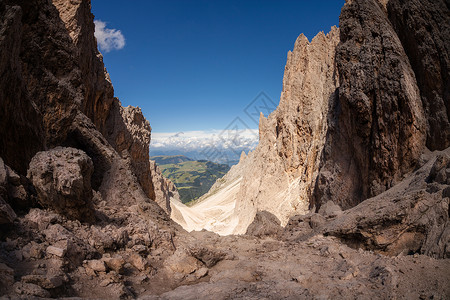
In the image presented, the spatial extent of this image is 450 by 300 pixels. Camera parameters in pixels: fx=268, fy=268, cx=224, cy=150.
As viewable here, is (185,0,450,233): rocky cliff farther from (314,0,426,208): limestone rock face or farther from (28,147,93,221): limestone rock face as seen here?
(28,147,93,221): limestone rock face

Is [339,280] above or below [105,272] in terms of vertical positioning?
below

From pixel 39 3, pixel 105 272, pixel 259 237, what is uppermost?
pixel 39 3

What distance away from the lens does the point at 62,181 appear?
19.3ft

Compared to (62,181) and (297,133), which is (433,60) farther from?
(297,133)

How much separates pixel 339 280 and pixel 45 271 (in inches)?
214

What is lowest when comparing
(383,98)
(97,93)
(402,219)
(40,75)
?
(402,219)

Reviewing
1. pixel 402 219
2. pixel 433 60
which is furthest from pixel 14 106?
pixel 433 60

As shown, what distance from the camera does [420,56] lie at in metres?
12.5

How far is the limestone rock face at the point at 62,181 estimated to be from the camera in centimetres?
586

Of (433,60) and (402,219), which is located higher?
(433,60)

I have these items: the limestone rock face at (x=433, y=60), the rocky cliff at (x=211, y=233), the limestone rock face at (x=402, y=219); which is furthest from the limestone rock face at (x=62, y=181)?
the limestone rock face at (x=433, y=60)

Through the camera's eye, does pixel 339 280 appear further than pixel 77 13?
No

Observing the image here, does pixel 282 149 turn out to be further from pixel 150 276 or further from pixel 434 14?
pixel 150 276

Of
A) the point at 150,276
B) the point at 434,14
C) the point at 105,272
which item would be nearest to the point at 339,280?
the point at 150,276
